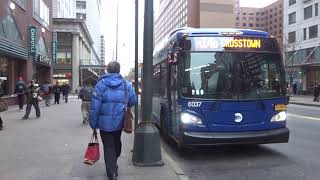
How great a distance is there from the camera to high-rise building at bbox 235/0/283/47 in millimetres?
119500

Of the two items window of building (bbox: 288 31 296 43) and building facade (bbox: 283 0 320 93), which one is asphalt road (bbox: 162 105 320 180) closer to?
building facade (bbox: 283 0 320 93)

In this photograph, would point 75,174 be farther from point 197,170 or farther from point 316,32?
point 316,32

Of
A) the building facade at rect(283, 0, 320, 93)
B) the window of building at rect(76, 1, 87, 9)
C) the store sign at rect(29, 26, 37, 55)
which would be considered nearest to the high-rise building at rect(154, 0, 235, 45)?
the window of building at rect(76, 1, 87, 9)

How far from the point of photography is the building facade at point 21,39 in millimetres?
28266

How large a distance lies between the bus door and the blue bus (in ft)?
→ 0.14

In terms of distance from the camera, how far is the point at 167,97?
11938 millimetres

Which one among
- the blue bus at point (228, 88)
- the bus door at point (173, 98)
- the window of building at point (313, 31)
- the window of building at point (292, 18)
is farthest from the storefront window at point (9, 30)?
the window of building at point (292, 18)

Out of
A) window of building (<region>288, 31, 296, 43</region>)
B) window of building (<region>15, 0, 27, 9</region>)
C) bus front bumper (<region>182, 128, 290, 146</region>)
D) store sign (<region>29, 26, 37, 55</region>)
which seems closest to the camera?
bus front bumper (<region>182, 128, 290, 146</region>)

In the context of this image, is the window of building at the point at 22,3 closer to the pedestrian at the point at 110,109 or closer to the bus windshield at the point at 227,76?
the bus windshield at the point at 227,76

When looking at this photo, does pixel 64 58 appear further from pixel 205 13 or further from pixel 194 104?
pixel 205 13

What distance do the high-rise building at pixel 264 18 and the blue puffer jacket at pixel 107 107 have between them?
362 ft

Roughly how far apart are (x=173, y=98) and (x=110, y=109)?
390 cm

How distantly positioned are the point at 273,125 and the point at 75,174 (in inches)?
174

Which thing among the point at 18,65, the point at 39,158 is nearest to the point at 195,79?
the point at 39,158
